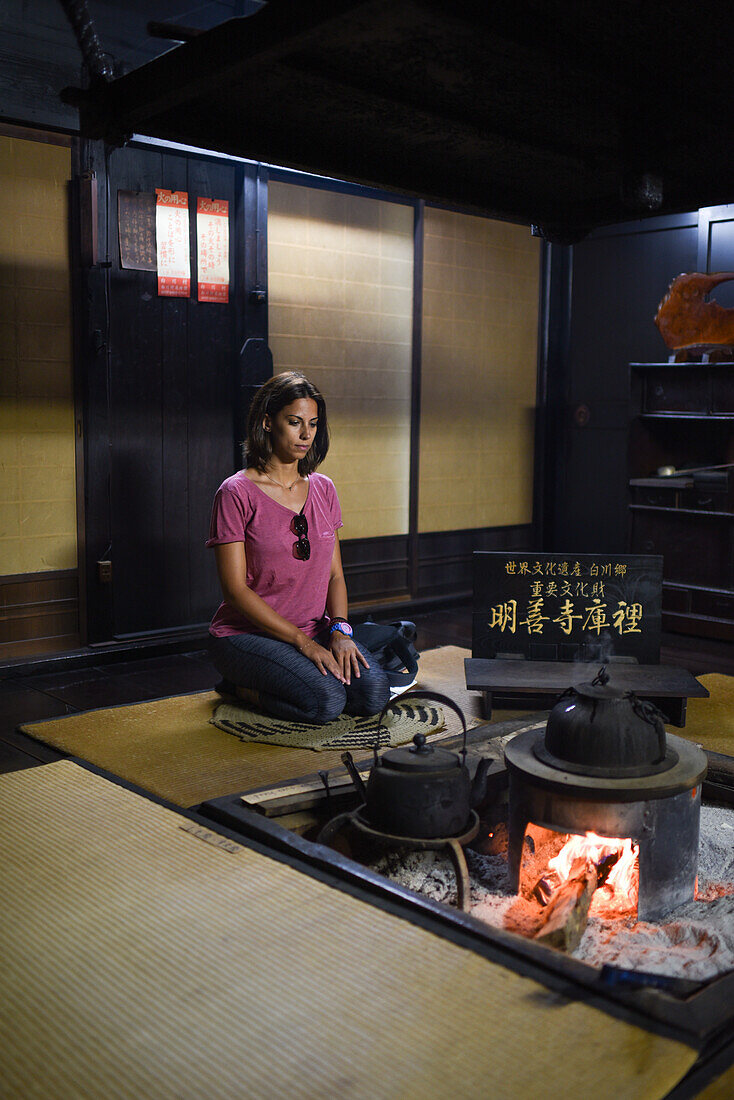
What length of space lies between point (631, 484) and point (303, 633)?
2638 millimetres

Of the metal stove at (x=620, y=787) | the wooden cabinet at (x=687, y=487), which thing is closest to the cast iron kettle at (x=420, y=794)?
the metal stove at (x=620, y=787)

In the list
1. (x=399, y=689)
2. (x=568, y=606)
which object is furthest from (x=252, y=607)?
(x=568, y=606)

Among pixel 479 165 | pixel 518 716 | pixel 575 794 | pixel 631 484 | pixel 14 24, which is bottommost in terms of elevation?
pixel 518 716

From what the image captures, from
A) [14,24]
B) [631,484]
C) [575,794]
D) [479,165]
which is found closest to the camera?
[479,165]

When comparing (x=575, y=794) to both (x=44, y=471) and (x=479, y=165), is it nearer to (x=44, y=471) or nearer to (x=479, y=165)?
(x=479, y=165)

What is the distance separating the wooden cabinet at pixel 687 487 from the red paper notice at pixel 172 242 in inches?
95.4

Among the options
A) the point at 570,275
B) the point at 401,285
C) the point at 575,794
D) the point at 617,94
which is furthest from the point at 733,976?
the point at 570,275

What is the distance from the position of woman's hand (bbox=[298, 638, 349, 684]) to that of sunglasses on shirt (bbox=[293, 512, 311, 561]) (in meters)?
0.33

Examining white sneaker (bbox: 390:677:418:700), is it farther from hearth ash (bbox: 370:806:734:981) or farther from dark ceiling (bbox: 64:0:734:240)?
dark ceiling (bbox: 64:0:734:240)

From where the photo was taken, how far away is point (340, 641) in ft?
11.2

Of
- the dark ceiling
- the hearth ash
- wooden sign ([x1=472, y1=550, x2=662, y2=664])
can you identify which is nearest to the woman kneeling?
wooden sign ([x1=472, y1=550, x2=662, y2=664])

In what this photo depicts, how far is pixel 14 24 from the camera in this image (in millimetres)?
3910

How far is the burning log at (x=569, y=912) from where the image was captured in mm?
2010

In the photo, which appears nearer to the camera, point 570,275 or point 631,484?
point 631,484
